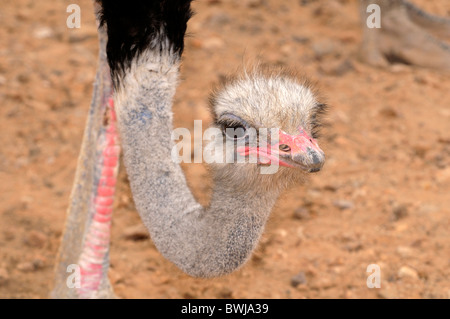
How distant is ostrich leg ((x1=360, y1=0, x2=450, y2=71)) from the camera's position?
472cm

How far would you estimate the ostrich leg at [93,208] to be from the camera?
8.51ft

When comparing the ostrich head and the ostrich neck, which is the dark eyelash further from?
the ostrich neck

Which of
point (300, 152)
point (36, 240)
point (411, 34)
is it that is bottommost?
point (36, 240)

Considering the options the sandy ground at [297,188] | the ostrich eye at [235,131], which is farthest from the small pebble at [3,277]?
the ostrich eye at [235,131]

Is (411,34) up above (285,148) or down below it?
above

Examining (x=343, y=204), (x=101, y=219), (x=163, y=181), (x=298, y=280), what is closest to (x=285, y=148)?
(x=163, y=181)

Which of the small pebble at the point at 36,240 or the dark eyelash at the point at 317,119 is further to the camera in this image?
the small pebble at the point at 36,240

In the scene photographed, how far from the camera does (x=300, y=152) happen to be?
5.82ft

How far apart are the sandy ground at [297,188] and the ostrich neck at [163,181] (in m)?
0.18

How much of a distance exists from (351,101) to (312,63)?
591 mm

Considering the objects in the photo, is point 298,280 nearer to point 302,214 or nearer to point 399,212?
point 302,214

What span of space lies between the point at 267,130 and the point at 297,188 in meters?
0.70

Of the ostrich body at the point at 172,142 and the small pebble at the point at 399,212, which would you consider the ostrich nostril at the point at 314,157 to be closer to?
the ostrich body at the point at 172,142

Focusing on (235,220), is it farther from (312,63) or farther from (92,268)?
(312,63)
